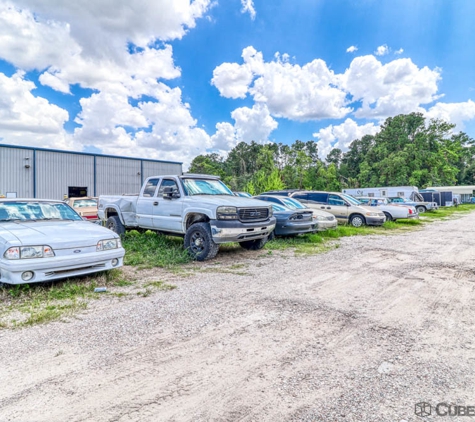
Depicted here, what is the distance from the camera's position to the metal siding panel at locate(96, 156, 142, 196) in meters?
26.8

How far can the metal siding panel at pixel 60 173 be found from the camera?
2336 centimetres

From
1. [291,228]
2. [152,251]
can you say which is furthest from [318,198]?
[152,251]

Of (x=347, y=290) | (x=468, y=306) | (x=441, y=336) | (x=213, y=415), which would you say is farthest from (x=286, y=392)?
(x=468, y=306)

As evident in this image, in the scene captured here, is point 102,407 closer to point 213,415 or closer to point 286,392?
point 213,415

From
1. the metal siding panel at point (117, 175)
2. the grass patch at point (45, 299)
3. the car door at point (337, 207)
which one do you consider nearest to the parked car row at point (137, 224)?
the grass patch at point (45, 299)

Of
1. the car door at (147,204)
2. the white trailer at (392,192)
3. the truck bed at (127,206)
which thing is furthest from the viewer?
the white trailer at (392,192)

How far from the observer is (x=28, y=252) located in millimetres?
4406

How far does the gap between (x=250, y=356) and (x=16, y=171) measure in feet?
82.5

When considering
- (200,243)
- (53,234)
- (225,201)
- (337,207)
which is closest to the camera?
(53,234)

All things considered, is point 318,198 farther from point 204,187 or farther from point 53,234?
point 53,234

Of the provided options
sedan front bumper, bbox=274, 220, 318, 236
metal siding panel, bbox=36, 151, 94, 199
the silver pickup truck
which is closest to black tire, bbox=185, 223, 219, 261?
the silver pickup truck

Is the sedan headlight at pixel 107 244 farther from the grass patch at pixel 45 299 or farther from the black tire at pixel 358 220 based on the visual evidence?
the black tire at pixel 358 220

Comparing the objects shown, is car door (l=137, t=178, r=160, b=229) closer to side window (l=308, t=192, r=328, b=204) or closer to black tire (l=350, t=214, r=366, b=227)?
side window (l=308, t=192, r=328, b=204)

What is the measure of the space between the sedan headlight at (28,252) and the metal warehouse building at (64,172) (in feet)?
69.5
